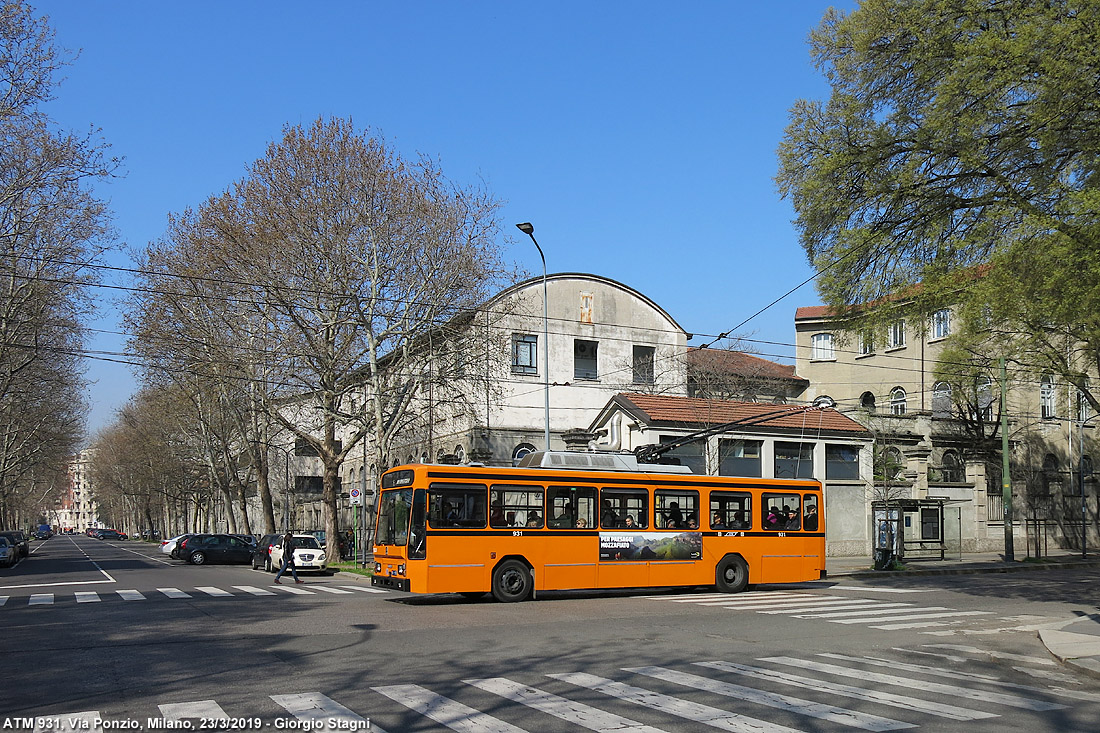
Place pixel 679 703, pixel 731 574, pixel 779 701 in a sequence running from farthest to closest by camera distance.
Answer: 1. pixel 731 574
2. pixel 779 701
3. pixel 679 703

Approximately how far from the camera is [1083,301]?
16.0m

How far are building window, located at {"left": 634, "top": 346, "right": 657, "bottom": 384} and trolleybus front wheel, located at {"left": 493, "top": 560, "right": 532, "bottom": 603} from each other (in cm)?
3114

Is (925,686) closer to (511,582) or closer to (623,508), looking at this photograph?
(511,582)

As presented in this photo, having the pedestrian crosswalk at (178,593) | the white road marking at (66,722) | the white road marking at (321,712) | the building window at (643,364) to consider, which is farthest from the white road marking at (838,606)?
A: the building window at (643,364)

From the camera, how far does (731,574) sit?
24.9m

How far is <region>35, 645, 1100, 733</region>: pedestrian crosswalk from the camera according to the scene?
829 cm

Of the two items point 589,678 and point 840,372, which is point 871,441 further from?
point 589,678

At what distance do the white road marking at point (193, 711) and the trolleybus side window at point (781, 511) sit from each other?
18868 millimetres

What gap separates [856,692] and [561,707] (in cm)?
335

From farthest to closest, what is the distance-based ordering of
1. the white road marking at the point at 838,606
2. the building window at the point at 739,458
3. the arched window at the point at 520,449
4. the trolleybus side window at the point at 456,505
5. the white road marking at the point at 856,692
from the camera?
the arched window at the point at 520,449 < the building window at the point at 739,458 < the trolleybus side window at the point at 456,505 < the white road marking at the point at 838,606 < the white road marking at the point at 856,692

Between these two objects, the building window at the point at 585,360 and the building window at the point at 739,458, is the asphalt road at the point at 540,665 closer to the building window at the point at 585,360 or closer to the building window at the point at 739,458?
the building window at the point at 739,458

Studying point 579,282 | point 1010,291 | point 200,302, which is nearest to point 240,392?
point 200,302

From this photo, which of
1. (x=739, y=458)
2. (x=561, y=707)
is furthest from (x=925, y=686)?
(x=739, y=458)

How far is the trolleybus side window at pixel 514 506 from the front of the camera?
69.9ft
